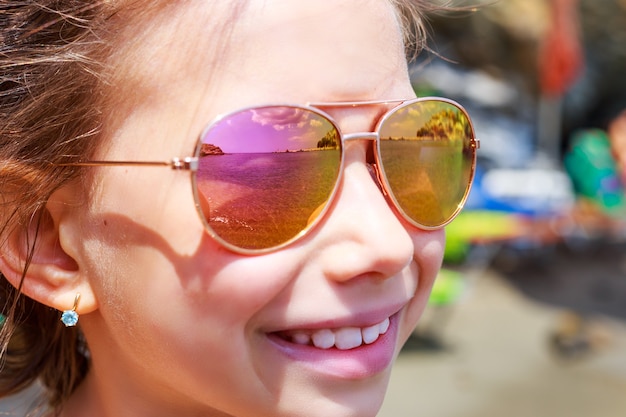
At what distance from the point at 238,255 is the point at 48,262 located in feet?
1.21

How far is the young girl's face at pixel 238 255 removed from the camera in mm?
967

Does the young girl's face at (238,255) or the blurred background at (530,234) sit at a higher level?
the young girl's face at (238,255)

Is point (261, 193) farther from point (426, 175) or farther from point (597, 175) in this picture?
point (597, 175)

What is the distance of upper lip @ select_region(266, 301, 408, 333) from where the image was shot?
3.23ft

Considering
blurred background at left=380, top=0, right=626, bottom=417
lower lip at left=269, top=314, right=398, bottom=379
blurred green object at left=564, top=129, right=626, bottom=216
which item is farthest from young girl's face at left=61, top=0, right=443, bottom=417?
blurred green object at left=564, top=129, right=626, bottom=216

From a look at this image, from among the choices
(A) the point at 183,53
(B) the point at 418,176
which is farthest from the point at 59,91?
(B) the point at 418,176

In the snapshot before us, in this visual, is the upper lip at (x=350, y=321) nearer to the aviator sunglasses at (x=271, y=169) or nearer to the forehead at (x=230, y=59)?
the aviator sunglasses at (x=271, y=169)

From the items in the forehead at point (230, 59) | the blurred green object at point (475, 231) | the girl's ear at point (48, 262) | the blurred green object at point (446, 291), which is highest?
the forehead at point (230, 59)

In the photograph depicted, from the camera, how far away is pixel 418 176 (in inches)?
44.1

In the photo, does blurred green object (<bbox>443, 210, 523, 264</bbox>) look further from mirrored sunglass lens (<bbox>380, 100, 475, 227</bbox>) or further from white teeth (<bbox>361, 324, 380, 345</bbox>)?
white teeth (<bbox>361, 324, 380, 345</bbox>)

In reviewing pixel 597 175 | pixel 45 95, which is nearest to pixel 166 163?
pixel 45 95

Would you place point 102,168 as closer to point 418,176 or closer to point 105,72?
point 105,72

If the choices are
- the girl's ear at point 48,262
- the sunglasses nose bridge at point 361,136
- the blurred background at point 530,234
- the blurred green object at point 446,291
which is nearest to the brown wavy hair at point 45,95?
the girl's ear at point 48,262

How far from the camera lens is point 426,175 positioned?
3.75 feet
